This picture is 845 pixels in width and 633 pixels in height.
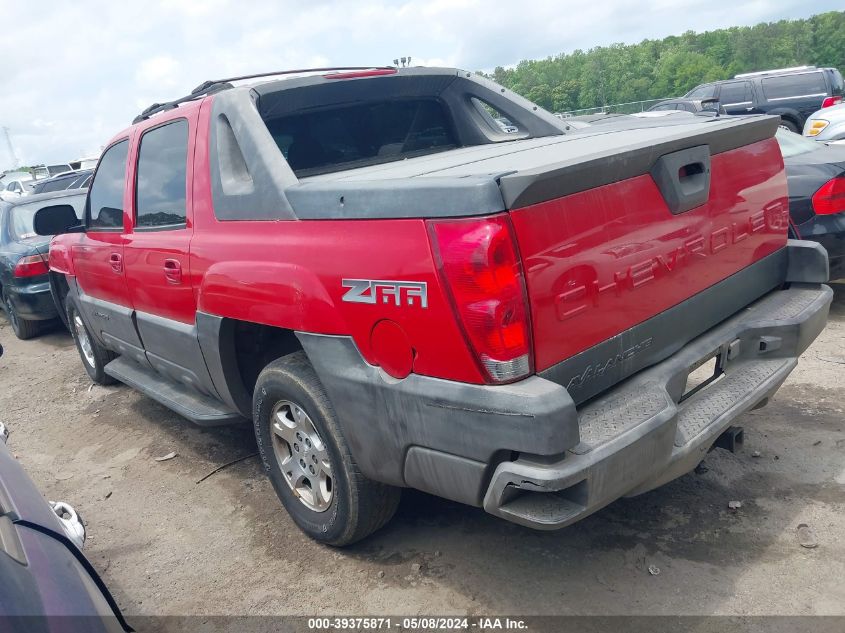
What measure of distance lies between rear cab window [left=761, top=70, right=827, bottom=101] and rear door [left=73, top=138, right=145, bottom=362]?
16821mm

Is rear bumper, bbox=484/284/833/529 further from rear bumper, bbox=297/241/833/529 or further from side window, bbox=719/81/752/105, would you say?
side window, bbox=719/81/752/105

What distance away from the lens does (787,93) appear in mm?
17234

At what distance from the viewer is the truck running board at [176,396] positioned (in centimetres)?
380

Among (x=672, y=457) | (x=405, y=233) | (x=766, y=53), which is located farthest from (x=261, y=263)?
(x=766, y=53)

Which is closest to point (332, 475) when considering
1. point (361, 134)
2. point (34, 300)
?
point (361, 134)

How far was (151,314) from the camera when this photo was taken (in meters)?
4.10

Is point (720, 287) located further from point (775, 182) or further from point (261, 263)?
point (261, 263)

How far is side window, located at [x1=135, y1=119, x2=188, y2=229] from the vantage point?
3.72m

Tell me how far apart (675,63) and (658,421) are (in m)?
92.8

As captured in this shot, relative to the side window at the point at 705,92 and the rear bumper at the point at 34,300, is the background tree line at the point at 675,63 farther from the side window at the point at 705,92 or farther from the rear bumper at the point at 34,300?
the rear bumper at the point at 34,300

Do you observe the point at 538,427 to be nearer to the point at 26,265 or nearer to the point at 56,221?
the point at 56,221

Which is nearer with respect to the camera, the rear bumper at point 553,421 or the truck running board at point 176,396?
the rear bumper at point 553,421

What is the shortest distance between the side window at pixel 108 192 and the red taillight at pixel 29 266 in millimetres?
3376

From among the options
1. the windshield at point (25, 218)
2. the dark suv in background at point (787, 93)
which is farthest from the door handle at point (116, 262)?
the dark suv in background at point (787, 93)
